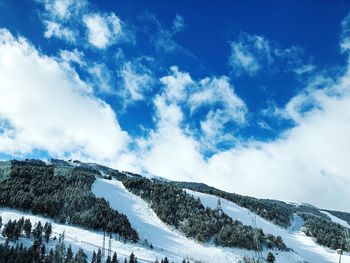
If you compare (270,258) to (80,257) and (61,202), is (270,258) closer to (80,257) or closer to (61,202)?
(80,257)

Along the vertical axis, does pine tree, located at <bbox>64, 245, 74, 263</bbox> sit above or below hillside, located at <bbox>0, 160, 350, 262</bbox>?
below

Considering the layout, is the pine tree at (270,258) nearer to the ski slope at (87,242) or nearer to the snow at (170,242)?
the snow at (170,242)

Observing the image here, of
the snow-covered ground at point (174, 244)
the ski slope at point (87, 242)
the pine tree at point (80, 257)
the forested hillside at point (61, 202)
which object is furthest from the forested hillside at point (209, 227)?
the pine tree at point (80, 257)

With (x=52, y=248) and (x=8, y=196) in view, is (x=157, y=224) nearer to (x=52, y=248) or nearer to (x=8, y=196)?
(x=8, y=196)

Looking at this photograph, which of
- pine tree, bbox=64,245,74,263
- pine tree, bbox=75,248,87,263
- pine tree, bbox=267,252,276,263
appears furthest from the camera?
pine tree, bbox=267,252,276,263

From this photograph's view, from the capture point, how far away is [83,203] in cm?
16525

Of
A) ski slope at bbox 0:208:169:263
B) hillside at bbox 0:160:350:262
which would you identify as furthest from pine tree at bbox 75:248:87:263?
hillside at bbox 0:160:350:262

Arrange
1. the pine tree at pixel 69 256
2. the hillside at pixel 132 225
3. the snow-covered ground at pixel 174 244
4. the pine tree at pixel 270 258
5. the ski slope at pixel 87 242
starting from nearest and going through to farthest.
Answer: the pine tree at pixel 69 256
the ski slope at pixel 87 242
the hillside at pixel 132 225
the snow-covered ground at pixel 174 244
the pine tree at pixel 270 258

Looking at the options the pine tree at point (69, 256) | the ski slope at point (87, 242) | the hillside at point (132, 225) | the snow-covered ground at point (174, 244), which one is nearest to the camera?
the pine tree at point (69, 256)

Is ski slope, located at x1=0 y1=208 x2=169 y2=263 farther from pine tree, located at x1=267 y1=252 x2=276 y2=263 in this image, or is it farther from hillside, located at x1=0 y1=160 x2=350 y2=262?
pine tree, located at x1=267 y1=252 x2=276 y2=263

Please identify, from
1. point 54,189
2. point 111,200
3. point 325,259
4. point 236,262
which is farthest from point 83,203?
point 325,259

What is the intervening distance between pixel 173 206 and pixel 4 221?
85013 mm

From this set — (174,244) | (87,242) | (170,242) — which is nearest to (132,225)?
(170,242)

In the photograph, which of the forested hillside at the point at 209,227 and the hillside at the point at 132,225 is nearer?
the hillside at the point at 132,225
